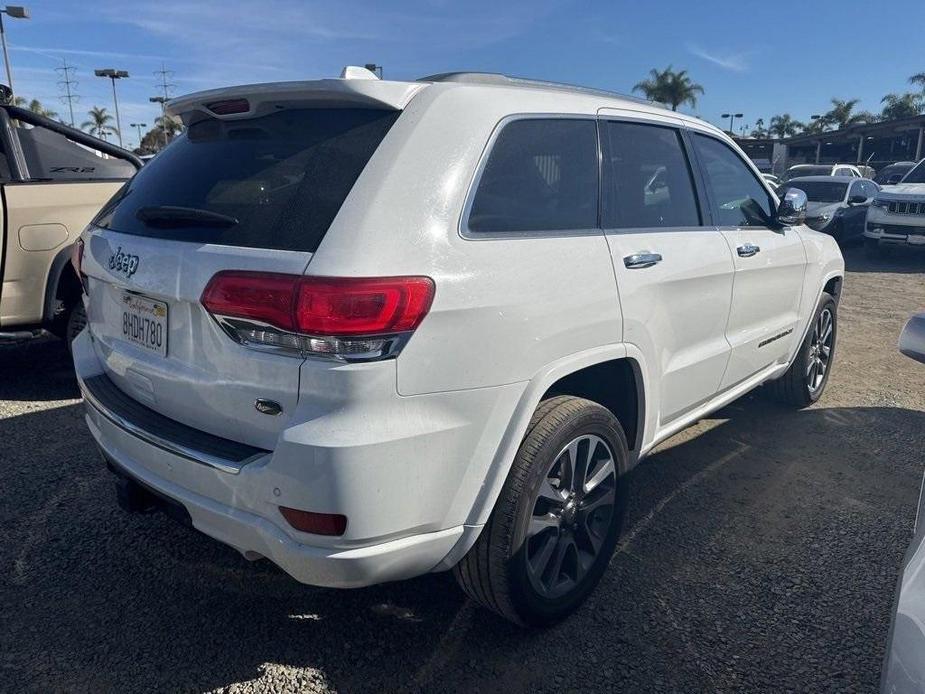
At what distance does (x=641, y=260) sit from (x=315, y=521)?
1593 millimetres

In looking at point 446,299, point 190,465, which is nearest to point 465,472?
point 446,299

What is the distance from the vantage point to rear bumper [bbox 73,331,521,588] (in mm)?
1925

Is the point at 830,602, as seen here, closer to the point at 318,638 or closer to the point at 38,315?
the point at 318,638

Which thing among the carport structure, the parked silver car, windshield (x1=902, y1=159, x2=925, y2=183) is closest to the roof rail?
the parked silver car

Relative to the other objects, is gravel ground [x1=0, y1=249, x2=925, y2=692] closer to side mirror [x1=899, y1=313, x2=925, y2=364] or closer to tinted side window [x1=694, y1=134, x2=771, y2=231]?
side mirror [x1=899, y1=313, x2=925, y2=364]

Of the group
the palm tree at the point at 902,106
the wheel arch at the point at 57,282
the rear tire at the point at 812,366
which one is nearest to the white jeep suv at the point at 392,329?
the rear tire at the point at 812,366

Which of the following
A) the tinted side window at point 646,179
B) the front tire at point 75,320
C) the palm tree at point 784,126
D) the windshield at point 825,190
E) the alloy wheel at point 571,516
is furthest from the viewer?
the palm tree at point 784,126

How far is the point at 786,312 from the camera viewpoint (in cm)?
429

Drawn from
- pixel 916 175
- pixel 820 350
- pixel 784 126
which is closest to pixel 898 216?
pixel 916 175

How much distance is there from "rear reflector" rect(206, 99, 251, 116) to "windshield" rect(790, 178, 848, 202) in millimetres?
14297

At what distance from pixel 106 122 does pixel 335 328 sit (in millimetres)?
87410

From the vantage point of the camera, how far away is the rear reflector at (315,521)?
1964mm

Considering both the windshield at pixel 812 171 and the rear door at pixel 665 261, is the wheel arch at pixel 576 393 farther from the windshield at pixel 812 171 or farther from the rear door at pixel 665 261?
the windshield at pixel 812 171

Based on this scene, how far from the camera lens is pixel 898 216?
1256 cm
